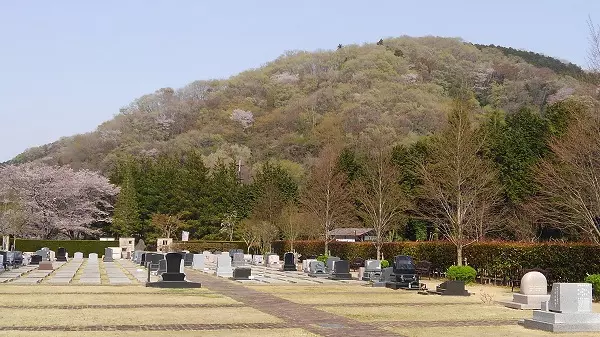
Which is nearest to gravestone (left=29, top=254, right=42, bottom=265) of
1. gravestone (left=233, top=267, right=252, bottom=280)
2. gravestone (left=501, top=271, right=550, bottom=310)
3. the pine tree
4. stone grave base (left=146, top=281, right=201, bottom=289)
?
gravestone (left=233, top=267, right=252, bottom=280)

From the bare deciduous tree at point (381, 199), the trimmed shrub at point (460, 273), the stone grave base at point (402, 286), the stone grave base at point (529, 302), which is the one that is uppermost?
the bare deciduous tree at point (381, 199)

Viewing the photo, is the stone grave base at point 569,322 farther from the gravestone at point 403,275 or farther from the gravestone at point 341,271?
the gravestone at point 341,271

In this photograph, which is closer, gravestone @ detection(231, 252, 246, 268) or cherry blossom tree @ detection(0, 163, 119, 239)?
gravestone @ detection(231, 252, 246, 268)

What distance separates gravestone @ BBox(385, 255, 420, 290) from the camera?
2762cm

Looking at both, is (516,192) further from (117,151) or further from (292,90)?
(292,90)

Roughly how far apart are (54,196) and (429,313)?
206 ft

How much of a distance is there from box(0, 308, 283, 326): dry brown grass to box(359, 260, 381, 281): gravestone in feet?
45.6

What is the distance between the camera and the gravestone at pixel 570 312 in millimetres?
15211

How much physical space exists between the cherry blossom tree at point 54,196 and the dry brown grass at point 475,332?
64.0 metres

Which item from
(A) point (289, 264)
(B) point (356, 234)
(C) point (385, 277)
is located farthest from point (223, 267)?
(B) point (356, 234)

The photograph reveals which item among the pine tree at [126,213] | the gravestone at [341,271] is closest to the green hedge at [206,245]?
the pine tree at [126,213]

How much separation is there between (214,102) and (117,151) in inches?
1081

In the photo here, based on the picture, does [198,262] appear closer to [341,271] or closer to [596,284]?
[341,271]

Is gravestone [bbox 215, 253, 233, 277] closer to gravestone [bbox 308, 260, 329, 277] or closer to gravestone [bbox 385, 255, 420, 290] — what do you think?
gravestone [bbox 308, 260, 329, 277]
